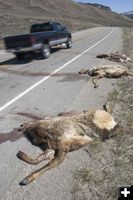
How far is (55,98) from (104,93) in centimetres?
153

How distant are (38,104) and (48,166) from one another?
3958 millimetres

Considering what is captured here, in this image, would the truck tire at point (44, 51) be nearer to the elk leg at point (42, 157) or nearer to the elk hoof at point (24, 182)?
the elk leg at point (42, 157)

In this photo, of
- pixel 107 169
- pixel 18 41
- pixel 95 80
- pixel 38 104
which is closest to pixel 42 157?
pixel 107 169

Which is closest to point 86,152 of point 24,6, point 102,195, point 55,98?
point 102,195

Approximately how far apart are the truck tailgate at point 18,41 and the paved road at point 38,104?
96cm

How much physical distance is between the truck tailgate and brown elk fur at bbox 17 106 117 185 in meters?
12.0

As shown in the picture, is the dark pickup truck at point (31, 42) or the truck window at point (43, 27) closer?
the dark pickup truck at point (31, 42)

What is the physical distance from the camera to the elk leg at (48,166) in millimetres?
5082

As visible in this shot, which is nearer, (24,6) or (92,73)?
(92,73)

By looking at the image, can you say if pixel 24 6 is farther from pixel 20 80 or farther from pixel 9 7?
pixel 20 80

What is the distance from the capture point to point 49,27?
864 inches

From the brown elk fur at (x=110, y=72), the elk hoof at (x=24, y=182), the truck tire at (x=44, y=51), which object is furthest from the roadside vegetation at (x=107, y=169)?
the truck tire at (x=44, y=51)

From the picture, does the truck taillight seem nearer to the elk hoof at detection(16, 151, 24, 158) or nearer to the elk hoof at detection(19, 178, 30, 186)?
the elk hoof at detection(16, 151, 24, 158)

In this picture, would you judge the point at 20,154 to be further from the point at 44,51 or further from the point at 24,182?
the point at 44,51
